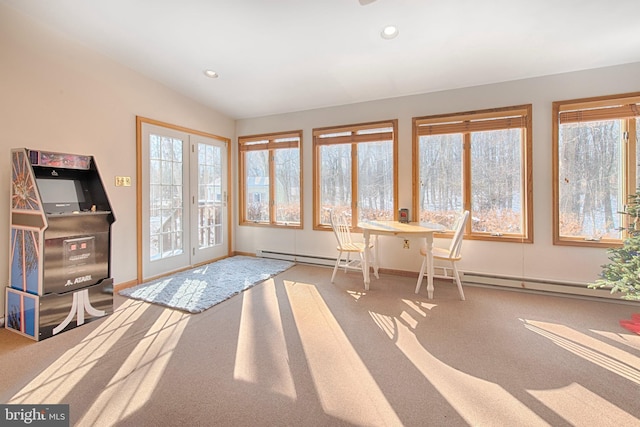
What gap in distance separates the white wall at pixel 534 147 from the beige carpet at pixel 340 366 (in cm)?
51

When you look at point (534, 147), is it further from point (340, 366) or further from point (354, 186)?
point (340, 366)

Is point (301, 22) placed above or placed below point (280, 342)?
above

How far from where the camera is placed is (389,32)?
2.76 metres

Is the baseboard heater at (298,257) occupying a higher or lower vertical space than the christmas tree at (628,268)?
lower

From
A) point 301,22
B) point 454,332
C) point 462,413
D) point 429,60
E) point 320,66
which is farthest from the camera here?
point 320,66

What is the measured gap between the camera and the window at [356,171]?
13.7ft

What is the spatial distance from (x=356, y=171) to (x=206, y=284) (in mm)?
2539

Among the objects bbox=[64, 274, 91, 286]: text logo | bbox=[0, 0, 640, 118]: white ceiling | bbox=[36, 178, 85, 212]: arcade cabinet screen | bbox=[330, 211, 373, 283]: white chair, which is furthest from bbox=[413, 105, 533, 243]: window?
bbox=[36, 178, 85, 212]: arcade cabinet screen

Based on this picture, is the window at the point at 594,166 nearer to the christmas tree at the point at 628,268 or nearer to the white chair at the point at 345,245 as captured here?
the christmas tree at the point at 628,268

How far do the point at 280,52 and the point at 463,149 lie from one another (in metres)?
2.46

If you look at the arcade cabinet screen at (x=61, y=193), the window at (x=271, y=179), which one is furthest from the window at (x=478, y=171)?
the arcade cabinet screen at (x=61, y=193)

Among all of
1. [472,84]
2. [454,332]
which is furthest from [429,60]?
[454,332]

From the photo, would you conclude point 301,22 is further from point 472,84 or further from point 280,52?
point 472,84

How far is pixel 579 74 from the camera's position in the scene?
10.4 ft
